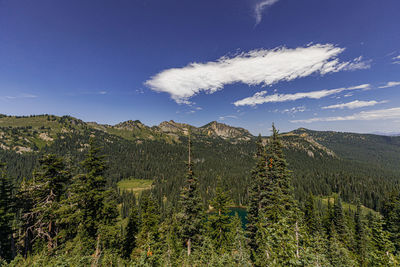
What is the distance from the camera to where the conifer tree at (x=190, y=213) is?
70.2 ft

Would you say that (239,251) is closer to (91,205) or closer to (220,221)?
(91,205)

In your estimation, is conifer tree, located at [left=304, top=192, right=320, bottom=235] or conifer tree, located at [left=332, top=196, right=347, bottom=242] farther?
conifer tree, located at [left=304, top=192, right=320, bottom=235]

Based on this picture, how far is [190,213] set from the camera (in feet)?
71.6

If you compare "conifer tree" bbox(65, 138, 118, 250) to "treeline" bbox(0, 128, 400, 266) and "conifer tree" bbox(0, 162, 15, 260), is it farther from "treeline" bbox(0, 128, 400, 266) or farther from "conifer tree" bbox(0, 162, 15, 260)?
"conifer tree" bbox(0, 162, 15, 260)

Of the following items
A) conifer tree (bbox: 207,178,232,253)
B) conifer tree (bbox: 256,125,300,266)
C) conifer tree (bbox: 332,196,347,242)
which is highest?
conifer tree (bbox: 256,125,300,266)

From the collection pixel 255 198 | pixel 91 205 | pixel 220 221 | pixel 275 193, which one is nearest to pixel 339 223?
pixel 255 198

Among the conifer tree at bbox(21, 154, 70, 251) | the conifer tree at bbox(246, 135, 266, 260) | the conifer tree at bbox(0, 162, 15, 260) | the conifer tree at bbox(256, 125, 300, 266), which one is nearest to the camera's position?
the conifer tree at bbox(21, 154, 70, 251)

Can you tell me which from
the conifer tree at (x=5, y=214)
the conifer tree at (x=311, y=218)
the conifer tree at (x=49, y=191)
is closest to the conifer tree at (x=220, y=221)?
the conifer tree at (x=49, y=191)

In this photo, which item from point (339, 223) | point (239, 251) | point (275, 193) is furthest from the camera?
point (339, 223)

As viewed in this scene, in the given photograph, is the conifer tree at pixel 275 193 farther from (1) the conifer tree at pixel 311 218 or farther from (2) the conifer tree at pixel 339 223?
(2) the conifer tree at pixel 339 223

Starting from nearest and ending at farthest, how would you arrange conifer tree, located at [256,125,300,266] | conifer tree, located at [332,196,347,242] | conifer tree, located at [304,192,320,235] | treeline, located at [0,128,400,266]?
treeline, located at [0,128,400,266] < conifer tree, located at [256,125,300,266] < conifer tree, located at [332,196,347,242] < conifer tree, located at [304,192,320,235]

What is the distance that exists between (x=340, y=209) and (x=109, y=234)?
179 ft

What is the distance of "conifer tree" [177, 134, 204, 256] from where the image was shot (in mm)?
21406

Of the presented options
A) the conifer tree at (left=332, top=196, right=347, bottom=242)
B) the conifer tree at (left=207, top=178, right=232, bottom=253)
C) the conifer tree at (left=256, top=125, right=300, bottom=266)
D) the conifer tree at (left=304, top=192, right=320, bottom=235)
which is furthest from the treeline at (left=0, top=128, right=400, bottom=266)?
the conifer tree at (left=332, top=196, right=347, bottom=242)
